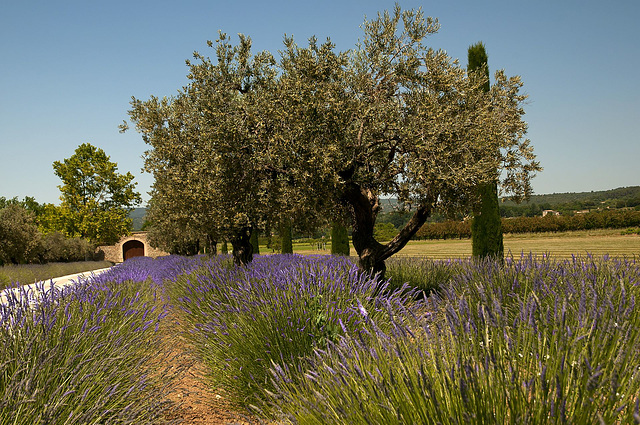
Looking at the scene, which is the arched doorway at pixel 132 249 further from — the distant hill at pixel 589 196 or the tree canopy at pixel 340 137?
the distant hill at pixel 589 196

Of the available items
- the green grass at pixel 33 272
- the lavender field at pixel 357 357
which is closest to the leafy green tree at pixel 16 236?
the green grass at pixel 33 272

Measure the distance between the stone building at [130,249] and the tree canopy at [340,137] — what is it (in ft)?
142

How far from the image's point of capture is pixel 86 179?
35.3 m

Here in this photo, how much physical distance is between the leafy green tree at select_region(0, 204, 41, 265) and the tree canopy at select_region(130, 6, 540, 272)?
73.4 ft

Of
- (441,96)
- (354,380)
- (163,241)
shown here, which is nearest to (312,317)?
(354,380)

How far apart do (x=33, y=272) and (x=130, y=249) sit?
34.5 m

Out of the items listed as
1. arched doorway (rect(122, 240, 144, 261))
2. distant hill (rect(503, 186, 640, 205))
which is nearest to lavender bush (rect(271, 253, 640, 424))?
arched doorway (rect(122, 240, 144, 261))

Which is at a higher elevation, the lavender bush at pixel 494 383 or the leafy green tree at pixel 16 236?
the leafy green tree at pixel 16 236

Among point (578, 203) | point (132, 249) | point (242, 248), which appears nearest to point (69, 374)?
point (242, 248)

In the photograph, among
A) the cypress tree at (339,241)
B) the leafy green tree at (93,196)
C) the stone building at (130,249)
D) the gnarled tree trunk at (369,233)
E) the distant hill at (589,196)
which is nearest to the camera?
the gnarled tree trunk at (369,233)

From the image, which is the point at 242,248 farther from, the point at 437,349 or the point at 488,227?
the point at 437,349

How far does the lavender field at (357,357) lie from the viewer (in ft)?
6.40

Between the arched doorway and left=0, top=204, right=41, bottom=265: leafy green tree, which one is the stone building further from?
left=0, top=204, right=41, bottom=265: leafy green tree

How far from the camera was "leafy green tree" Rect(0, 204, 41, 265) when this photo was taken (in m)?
25.3
